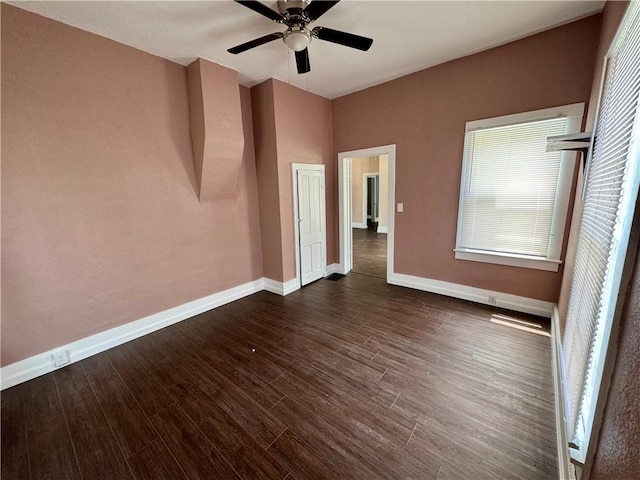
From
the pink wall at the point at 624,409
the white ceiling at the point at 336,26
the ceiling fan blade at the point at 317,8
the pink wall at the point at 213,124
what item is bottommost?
the pink wall at the point at 624,409

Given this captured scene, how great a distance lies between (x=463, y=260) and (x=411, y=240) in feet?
2.34

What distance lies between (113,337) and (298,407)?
2.09 m

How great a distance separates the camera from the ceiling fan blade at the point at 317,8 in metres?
1.66

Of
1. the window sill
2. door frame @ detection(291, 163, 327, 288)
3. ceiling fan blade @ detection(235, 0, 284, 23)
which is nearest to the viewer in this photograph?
ceiling fan blade @ detection(235, 0, 284, 23)

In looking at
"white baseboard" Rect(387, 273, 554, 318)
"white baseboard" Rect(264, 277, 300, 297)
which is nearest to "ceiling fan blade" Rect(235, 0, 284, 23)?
"white baseboard" Rect(264, 277, 300, 297)

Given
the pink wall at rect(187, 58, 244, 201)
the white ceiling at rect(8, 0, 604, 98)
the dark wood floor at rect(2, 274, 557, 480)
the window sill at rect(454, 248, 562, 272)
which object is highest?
the white ceiling at rect(8, 0, 604, 98)

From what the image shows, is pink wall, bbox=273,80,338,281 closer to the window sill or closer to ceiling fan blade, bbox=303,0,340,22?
ceiling fan blade, bbox=303,0,340,22

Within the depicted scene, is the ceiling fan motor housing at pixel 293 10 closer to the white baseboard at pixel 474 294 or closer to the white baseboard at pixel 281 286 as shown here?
the white baseboard at pixel 281 286

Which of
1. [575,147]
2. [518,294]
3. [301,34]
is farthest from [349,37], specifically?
[518,294]

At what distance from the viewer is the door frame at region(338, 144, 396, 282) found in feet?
12.3

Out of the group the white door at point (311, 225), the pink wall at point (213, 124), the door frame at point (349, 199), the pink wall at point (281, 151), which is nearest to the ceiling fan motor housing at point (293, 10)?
the pink wall at point (213, 124)

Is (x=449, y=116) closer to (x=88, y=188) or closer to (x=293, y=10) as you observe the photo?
(x=293, y=10)

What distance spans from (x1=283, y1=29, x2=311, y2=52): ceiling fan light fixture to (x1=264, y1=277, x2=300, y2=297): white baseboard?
2797mm

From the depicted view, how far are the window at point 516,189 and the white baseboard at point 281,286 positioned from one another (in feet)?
7.50
